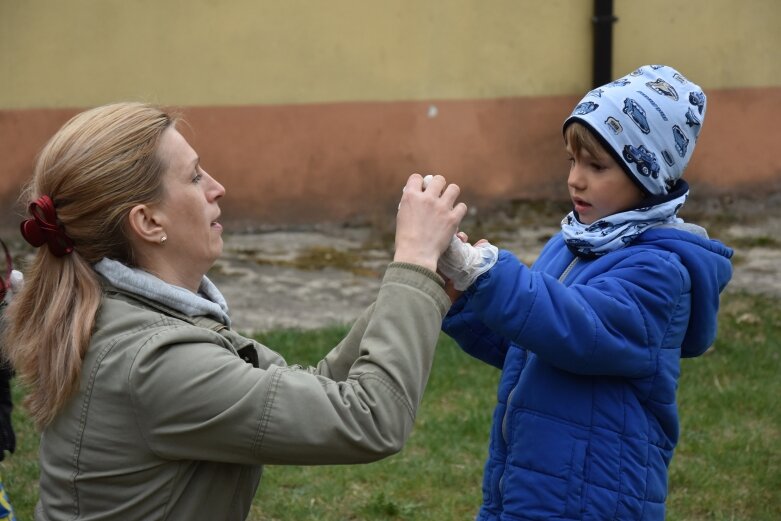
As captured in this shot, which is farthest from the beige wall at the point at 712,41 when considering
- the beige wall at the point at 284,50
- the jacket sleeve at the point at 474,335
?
the jacket sleeve at the point at 474,335

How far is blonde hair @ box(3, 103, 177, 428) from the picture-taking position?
2.20 metres

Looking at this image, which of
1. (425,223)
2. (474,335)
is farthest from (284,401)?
(474,335)

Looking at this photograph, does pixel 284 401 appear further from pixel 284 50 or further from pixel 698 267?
pixel 284 50

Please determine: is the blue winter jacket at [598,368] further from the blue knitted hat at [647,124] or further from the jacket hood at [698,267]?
the blue knitted hat at [647,124]

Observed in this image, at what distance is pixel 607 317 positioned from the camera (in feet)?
8.20

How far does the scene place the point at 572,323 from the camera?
2457mm

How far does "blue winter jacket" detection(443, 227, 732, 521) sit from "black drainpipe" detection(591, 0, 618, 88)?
7.54 meters

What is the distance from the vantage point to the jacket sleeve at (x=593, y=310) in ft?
7.97

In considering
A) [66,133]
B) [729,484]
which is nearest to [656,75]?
[66,133]

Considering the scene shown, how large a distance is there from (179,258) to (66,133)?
1.08 ft

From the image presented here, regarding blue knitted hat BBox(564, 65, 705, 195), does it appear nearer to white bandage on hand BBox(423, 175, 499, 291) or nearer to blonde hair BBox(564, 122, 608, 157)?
blonde hair BBox(564, 122, 608, 157)

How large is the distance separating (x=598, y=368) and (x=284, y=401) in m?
0.78

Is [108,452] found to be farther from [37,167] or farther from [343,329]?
[343,329]

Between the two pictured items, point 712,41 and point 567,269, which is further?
point 712,41
